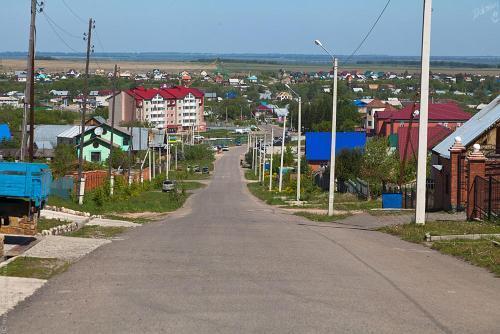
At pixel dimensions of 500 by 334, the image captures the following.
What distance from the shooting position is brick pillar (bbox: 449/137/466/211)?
111ft

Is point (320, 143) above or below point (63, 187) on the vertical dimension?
above

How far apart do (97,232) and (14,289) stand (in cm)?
1144

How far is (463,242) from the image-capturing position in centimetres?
1856

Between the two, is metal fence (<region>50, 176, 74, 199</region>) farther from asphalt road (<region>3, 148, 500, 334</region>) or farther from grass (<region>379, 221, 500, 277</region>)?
asphalt road (<region>3, 148, 500, 334</region>)

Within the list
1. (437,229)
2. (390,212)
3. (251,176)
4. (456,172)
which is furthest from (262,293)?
(251,176)

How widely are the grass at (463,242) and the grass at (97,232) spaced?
7538 mm

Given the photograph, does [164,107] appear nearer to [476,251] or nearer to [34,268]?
[476,251]

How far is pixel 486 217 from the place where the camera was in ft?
84.4

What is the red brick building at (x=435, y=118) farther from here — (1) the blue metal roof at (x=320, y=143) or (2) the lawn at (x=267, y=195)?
(2) the lawn at (x=267, y=195)

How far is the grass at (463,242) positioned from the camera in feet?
50.7

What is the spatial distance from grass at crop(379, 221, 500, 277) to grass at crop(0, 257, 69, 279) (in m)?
7.21

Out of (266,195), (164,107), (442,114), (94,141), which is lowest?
(266,195)

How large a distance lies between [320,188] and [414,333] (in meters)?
58.5

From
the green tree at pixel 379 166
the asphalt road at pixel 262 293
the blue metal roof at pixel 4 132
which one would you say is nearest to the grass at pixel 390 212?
the asphalt road at pixel 262 293
